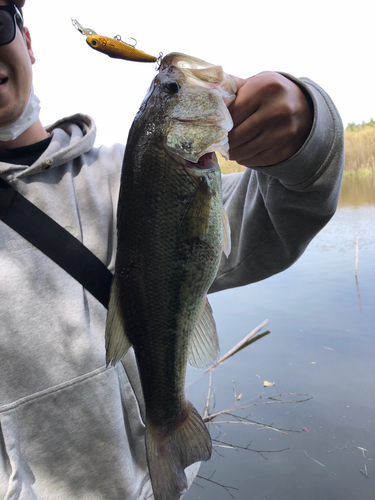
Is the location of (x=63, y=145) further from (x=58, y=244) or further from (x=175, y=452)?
(x=175, y=452)

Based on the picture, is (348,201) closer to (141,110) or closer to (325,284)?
(325,284)

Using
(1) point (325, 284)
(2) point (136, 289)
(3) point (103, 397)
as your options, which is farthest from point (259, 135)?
(1) point (325, 284)

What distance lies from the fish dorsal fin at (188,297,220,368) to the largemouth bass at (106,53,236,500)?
0.03 m

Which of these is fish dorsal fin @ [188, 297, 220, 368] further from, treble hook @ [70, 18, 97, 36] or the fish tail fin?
treble hook @ [70, 18, 97, 36]

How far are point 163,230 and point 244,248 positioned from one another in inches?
25.7

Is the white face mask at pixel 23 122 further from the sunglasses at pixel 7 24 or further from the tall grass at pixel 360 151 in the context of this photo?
the tall grass at pixel 360 151

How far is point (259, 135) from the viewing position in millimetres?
1109

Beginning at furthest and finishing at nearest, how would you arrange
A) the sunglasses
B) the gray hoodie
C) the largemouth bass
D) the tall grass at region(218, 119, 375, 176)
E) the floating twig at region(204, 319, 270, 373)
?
1. the tall grass at region(218, 119, 375, 176)
2. the floating twig at region(204, 319, 270, 373)
3. the sunglasses
4. the gray hoodie
5. the largemouth bass

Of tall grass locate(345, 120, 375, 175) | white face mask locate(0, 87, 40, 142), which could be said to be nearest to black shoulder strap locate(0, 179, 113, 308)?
white face mask locate(0, 87, 40, 142)

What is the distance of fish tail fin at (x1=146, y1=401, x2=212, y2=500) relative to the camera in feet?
3.71

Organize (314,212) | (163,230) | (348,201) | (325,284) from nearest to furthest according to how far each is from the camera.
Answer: (163,230) → (314,212) → (325,284) → (348,201)

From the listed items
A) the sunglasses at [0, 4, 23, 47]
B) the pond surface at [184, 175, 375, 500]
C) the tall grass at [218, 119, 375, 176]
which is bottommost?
the pond surface at [184, 175, 375, 500]

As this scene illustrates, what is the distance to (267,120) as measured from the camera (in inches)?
42.1

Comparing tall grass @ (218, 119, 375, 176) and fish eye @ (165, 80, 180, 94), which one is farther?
tall grass @ (218, 119, 375, 176)
